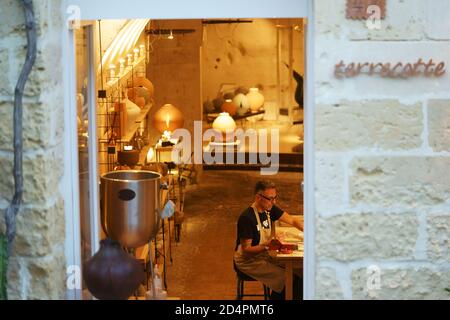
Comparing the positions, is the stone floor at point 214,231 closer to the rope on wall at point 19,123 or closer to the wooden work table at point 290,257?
the wooden work table at point 290,257

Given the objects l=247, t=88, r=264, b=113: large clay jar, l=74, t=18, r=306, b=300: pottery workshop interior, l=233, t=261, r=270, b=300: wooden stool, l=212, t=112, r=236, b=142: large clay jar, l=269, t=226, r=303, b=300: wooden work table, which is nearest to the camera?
l=74, t=18, r=306, b=300: pottery workshop interior

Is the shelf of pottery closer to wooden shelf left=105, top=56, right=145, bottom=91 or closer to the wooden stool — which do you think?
wooden shelf left=105, top=56, right=145, bottom=91

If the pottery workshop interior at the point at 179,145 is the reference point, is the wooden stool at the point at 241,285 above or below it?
below

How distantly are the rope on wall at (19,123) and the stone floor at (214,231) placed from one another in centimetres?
402

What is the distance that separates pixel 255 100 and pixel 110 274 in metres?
Answer: 12.0

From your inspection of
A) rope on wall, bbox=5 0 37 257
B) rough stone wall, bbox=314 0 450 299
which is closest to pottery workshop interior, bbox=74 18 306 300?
rope on wall, bbox=5 0 37 257

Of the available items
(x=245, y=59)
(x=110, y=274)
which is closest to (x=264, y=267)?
(x=110, y=274)

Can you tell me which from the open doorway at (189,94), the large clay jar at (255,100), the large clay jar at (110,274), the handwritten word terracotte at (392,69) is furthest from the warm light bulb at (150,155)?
the large clay jar at (255,100)

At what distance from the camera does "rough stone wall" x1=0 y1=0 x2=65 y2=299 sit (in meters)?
2.82

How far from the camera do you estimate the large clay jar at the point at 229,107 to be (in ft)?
45.6

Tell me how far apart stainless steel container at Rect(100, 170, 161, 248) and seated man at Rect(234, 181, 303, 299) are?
2307 mm
